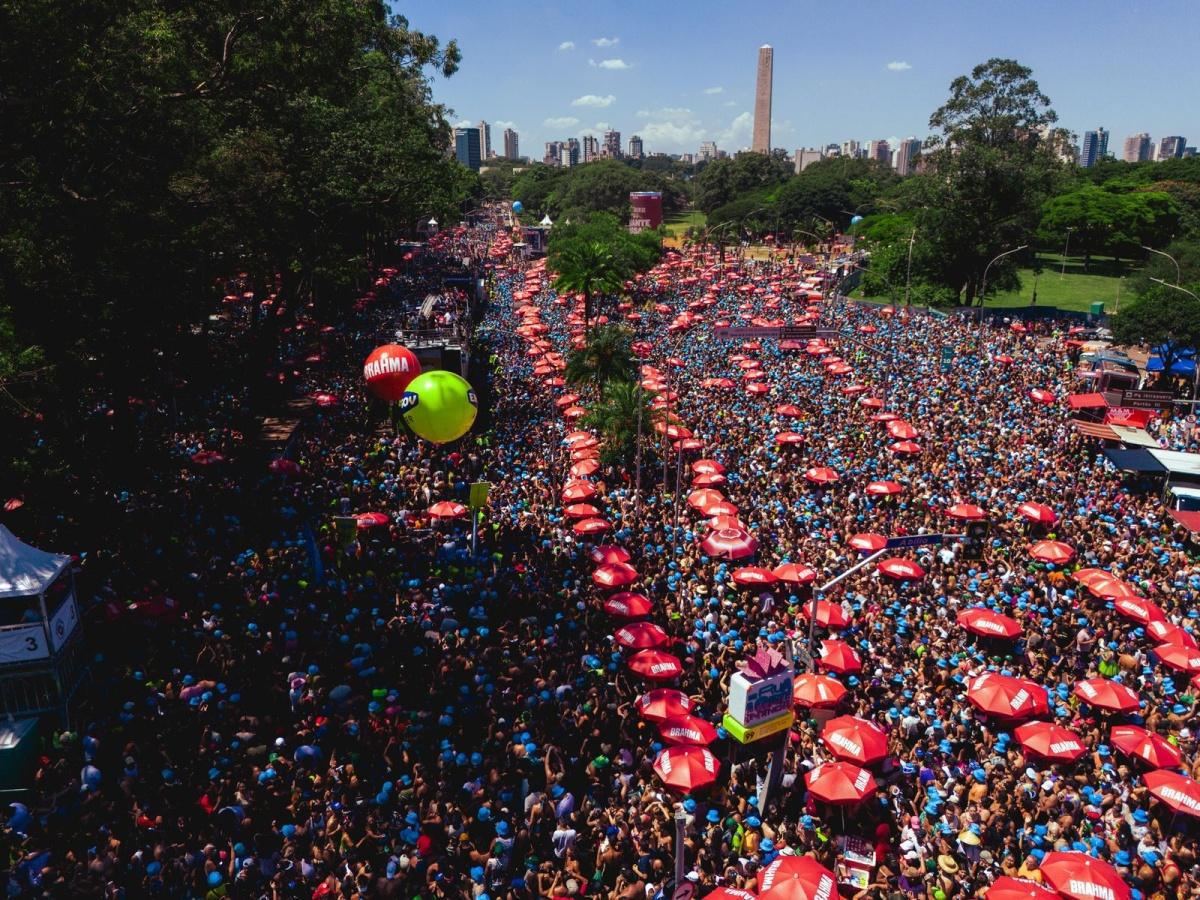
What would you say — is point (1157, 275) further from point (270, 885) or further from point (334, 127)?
point (270, 885)

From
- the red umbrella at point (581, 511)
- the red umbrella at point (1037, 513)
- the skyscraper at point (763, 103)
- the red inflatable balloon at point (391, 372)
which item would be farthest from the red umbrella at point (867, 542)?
the skyscraper at point (763, 103)

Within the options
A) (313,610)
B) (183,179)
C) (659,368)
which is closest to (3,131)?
(183,179)

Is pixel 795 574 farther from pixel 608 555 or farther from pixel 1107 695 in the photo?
pixel 1107 695

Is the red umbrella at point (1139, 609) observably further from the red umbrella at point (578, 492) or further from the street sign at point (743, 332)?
the street sign at point (743, 332)

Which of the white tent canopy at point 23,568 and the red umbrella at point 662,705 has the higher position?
the white tent canopy at point 23,568

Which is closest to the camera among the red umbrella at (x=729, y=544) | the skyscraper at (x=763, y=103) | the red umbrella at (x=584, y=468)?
the red umbrella at (x=729, y=544)

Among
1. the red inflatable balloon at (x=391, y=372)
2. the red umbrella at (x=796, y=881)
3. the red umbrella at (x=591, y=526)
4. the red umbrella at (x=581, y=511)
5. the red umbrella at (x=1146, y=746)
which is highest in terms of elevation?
the red inflatable balloon at (x=391, y=372)

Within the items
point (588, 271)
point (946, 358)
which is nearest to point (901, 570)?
point (946, 358)
